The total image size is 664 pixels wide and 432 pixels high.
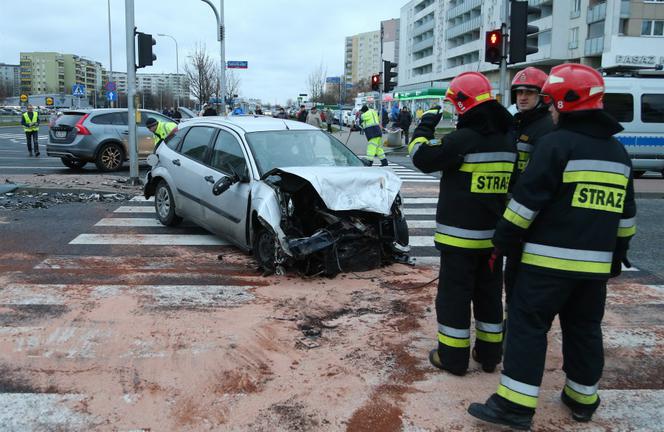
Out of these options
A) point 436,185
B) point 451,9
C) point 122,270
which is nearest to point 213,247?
point 122,270

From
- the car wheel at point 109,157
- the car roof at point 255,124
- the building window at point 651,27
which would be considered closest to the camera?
the car roof at point 255,124

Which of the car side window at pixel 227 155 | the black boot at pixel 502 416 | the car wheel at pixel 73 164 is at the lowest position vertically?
the black boot at pixel 502 416

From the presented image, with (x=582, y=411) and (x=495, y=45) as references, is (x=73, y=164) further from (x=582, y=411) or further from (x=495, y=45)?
(x=582, y=411)

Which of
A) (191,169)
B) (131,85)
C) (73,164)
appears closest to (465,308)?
(191,169)

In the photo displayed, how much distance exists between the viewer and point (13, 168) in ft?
54.6

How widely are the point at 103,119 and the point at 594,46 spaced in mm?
44828

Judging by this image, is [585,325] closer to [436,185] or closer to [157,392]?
[157,392]

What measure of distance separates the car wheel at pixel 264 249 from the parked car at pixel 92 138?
391 inches

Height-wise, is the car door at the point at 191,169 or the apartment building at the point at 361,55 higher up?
Answer: the apartment building at the point at 361,55

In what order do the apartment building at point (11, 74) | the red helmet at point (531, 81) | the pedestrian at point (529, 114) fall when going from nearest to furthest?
the pedestrian at point (529, 114), the red helmet at point (531, 81), the apartment building at point (11, 74)

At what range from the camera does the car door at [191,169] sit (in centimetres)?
773

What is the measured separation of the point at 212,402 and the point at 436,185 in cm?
1112

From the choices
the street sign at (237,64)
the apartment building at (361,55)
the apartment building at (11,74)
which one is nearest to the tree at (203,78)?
the street sign at (237,64)

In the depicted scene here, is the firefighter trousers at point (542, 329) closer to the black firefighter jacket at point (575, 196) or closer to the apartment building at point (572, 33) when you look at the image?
the black firefighter jacket at point (575, 196)
